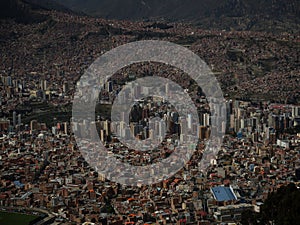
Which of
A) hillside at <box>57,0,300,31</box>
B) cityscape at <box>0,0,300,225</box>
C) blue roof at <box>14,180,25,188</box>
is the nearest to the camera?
cityscape at <box>0,0,300,225</box>

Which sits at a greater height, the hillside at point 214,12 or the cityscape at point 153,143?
the hillside at point 214,12

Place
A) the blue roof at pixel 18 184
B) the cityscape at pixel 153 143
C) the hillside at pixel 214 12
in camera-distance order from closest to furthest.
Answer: the cityscape at pixel 153 143
the blue roof at pixel 18 184
the hillside at pixel 214 12

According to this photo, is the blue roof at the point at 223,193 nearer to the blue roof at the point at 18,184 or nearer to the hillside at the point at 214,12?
the blue roof at the point at 18,184

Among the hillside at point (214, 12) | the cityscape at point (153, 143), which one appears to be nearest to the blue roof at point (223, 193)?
the cityscape at point (153, 143)

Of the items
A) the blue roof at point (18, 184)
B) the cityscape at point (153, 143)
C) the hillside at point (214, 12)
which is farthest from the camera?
the hillside at point (214, 12)

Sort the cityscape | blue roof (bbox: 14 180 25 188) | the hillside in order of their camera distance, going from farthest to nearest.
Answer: the hillside
blue roof (bbox: 14 180 25 188)
the cityscape

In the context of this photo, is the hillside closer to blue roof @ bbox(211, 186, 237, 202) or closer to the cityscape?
the cityscape

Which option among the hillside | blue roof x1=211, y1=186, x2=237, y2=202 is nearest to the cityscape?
blue roof x1=211, y1=186, x2=237, y2=202
